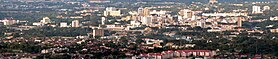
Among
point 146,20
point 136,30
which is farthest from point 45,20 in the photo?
point 136,30

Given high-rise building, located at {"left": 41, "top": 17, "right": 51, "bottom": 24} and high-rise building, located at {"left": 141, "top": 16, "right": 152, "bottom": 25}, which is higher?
high-rise building, located at {"left": 41, "top": 17, "right": 51, "bottom": 24}

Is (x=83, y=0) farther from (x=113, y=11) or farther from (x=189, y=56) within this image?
(x=189, y=56)

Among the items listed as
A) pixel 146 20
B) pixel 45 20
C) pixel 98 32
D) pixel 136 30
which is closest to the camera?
pixel 98 32

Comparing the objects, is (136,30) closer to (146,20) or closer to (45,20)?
(146,20)

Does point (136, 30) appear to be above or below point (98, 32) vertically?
below

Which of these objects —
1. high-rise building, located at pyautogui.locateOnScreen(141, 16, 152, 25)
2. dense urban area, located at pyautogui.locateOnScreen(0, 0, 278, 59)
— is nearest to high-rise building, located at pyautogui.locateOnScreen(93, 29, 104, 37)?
dense urban area, located at pyautogui.locateOnScreen(0, 0, 278, 59)

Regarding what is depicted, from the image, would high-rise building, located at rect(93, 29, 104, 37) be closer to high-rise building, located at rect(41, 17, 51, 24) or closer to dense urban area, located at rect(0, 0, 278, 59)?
dense urban area, located at rect(0, 0, 278, 59)

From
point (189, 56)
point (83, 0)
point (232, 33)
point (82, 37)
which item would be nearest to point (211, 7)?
point (83, 0)

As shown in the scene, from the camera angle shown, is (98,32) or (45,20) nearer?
(98,32)
